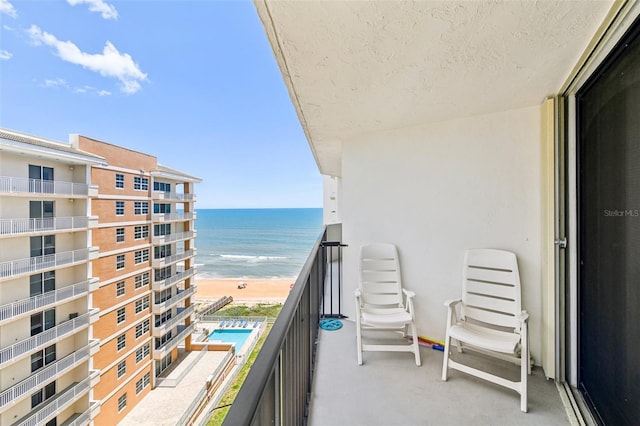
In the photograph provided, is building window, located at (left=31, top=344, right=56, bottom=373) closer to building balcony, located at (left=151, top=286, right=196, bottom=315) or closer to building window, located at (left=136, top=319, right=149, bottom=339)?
building window, located at (left=136, top=319, right=149, bottom=339)

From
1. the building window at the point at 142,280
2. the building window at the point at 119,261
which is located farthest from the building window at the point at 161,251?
the building window at the point at 119,261

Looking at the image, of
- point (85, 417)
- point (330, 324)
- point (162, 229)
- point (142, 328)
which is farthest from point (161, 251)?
point (330, 324)

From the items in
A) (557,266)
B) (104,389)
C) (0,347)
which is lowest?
(104,389)

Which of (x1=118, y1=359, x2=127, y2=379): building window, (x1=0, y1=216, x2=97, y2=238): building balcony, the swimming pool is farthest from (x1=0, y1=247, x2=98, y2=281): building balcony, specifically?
the swimming pool

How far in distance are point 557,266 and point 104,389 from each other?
9786mm

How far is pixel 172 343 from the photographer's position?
29.7ft

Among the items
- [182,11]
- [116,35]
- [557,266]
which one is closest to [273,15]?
[557,266]

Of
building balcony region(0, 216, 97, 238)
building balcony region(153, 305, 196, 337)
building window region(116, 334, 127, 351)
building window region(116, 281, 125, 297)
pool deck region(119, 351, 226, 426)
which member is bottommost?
pool deck region(119, 351, 226, 426)

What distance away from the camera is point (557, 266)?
1.82 meters

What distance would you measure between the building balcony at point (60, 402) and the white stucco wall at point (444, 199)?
7.32 m

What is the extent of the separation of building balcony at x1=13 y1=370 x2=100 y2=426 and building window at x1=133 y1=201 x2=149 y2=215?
4.05 m

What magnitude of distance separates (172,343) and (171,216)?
14.6 feet

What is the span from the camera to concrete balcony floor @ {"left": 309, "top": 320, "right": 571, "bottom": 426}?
61.1 inches

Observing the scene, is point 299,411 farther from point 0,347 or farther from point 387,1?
point 0,347
